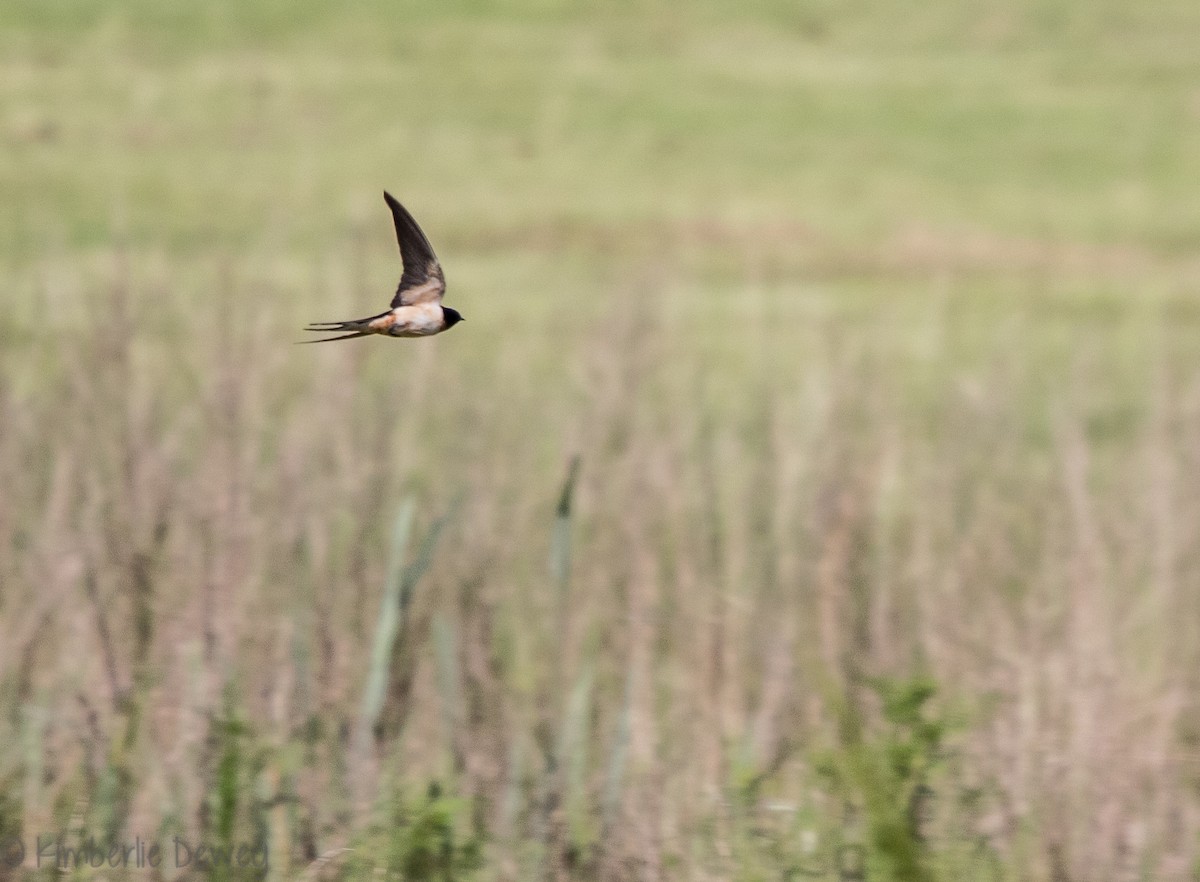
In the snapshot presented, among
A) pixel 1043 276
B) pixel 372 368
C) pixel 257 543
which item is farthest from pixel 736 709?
pixel 1043 276

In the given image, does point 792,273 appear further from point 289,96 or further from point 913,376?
point 289,96

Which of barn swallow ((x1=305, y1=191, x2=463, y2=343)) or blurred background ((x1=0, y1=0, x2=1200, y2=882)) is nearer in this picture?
barn swallow ((x1=305, y1=191, x2=463, y2=343))

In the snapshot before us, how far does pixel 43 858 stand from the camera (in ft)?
6.93

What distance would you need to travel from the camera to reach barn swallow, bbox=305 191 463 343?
1.04 metres

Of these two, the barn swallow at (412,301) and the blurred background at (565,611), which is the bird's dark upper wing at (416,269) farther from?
the blurred background at (565,611)

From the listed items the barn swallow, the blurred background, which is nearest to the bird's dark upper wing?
the barn swallow

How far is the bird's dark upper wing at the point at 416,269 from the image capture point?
1094 millimetres

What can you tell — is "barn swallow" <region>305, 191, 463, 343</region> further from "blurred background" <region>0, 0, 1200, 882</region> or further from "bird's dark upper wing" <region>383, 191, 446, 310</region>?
"blurred background" <region>0, 0, 1200, 882</region>

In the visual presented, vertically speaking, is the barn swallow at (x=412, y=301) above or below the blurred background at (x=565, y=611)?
Result: above

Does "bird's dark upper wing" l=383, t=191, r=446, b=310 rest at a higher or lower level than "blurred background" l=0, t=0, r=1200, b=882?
higher

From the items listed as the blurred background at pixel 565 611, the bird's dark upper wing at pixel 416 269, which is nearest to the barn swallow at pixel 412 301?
the bird's dark upper wing at pixel 416 269

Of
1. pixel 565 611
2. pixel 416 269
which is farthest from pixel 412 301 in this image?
pixel 565 611

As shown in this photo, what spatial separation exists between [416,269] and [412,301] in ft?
0.15

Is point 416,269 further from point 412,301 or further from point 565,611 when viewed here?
point 565,611
